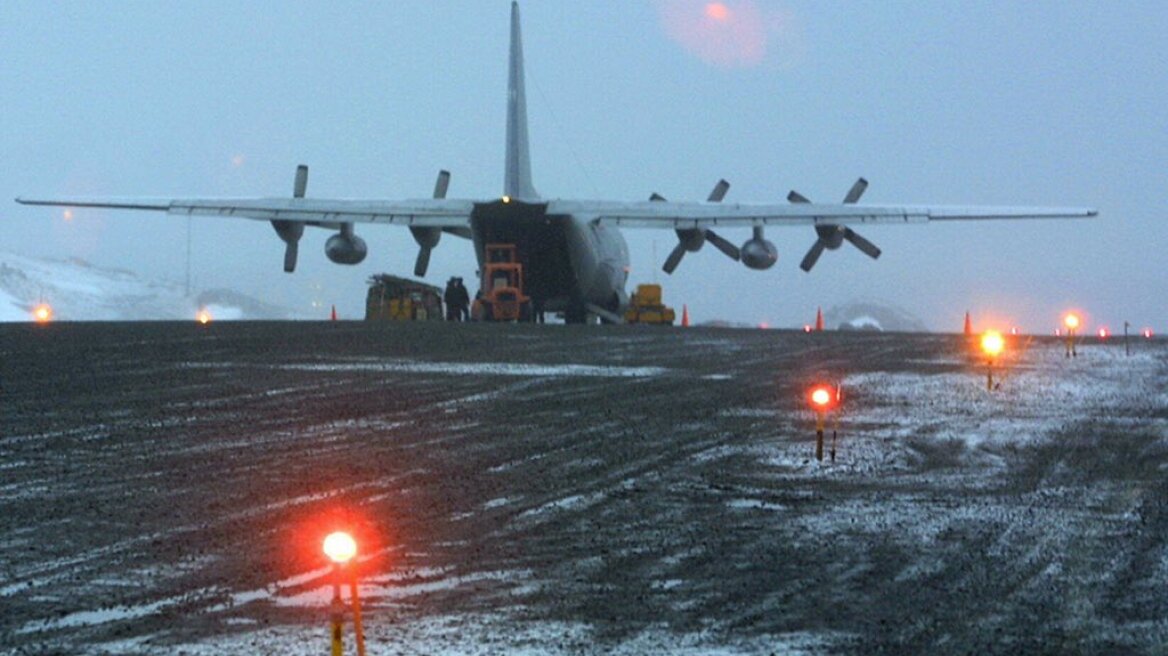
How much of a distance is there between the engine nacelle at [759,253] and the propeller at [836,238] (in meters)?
1.38

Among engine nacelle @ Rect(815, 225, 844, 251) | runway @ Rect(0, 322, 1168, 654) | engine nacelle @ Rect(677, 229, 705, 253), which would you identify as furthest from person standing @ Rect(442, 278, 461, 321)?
runway @ Rect(0, 322, 1168, 654)

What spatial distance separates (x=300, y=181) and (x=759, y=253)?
49.4 feet

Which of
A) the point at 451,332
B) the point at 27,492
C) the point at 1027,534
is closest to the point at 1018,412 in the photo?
the point at 1027,534

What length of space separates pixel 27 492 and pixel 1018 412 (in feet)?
39.1

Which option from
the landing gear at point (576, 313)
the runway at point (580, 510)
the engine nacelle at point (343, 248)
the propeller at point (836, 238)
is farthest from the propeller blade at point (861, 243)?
the runway at point (580, 510)

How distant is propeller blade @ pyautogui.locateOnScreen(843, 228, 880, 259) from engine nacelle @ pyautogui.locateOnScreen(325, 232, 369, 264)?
606 inches

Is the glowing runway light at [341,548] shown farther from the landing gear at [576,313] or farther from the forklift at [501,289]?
the landing gear at [576,313]

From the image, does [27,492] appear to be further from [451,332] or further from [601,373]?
[451,332]

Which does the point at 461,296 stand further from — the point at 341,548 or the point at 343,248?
the point at 341,548

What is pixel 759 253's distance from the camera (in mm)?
52656

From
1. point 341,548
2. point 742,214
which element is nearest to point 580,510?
point 341,548

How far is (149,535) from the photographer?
1133 cm

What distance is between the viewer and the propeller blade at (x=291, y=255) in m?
51.5

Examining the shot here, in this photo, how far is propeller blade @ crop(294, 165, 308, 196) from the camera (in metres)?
54.6
